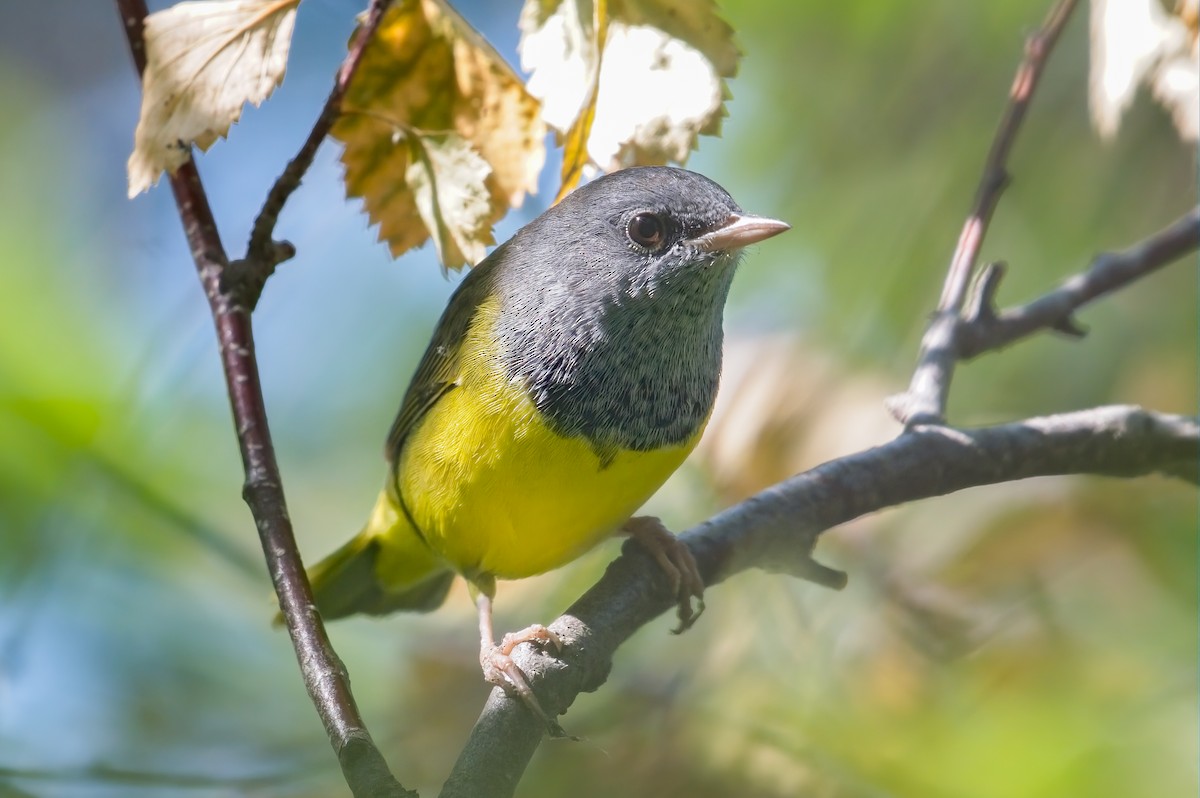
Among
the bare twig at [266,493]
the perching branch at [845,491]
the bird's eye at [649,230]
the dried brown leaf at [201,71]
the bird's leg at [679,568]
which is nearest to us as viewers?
the bare twig at [266,493]

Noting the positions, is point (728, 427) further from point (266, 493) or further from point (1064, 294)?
point (266, 493)

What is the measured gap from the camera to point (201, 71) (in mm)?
1002

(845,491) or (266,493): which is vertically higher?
(845,491)

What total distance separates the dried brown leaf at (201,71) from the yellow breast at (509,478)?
0.55 metres

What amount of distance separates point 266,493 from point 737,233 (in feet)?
2.34

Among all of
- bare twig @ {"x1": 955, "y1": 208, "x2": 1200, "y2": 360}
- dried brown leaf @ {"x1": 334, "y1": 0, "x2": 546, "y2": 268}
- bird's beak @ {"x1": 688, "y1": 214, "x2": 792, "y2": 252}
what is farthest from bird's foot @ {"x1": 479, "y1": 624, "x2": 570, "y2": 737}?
bare twig @ {"x1": 955, "y1": 208, "x2": 1200, "y2": 360}

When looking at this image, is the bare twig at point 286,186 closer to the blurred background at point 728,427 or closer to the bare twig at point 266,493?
the bare twig at point 266,493

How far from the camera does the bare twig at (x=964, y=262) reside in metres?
1.43

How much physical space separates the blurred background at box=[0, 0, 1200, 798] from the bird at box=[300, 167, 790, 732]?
0.16m

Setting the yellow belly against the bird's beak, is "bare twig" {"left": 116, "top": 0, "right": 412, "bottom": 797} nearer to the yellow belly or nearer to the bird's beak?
the yellow belly

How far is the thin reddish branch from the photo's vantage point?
1.05 metres

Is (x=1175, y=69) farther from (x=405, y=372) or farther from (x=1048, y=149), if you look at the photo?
(x=405, y=372)

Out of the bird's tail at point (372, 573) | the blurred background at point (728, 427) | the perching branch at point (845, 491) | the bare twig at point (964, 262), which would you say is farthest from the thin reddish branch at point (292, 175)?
the bare twig at point (964, 262)

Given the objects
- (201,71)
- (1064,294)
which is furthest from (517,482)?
(1064,294)
